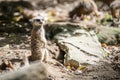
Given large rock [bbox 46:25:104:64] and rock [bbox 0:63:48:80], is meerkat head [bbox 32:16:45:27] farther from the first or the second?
rock [bbox 0:63:48:80]

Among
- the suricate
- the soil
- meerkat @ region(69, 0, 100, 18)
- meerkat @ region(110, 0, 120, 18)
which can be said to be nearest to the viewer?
the soil

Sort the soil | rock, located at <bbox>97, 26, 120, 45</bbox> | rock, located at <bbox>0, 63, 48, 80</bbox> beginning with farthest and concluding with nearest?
rock, located at <bbox>97, 26, 120, 45</bbox> < the soil < rock, located at <bbox>0, 63, 48, 80</bbox>

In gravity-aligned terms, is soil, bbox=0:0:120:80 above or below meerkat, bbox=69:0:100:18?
below

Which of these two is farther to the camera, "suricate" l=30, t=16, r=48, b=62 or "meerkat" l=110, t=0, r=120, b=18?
"meerkat" l=110, t=0, r=120, b=18

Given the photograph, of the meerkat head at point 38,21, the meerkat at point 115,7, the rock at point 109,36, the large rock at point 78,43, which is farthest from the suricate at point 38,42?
the meerkat at point 115,7

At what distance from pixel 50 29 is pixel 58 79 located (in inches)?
103

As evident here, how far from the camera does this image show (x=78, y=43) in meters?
6.90

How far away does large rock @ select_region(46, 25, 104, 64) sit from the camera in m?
6.37

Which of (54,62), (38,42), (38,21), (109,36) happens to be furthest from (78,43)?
(38,21)

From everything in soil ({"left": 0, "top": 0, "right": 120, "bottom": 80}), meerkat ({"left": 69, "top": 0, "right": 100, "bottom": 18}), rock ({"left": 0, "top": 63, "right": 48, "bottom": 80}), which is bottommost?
soil ({"left": 0, "top": 0, "right": 120, "bottom": 80})

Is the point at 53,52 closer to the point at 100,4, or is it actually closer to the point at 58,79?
the point at 58,79

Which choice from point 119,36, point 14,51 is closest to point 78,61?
point 14,51

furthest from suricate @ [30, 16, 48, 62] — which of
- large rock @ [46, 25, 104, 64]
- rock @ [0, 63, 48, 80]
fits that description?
rock @ [0, 63, 48, 80]

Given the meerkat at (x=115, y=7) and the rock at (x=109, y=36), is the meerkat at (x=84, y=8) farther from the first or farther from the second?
the rock at (x=109, y=36)
